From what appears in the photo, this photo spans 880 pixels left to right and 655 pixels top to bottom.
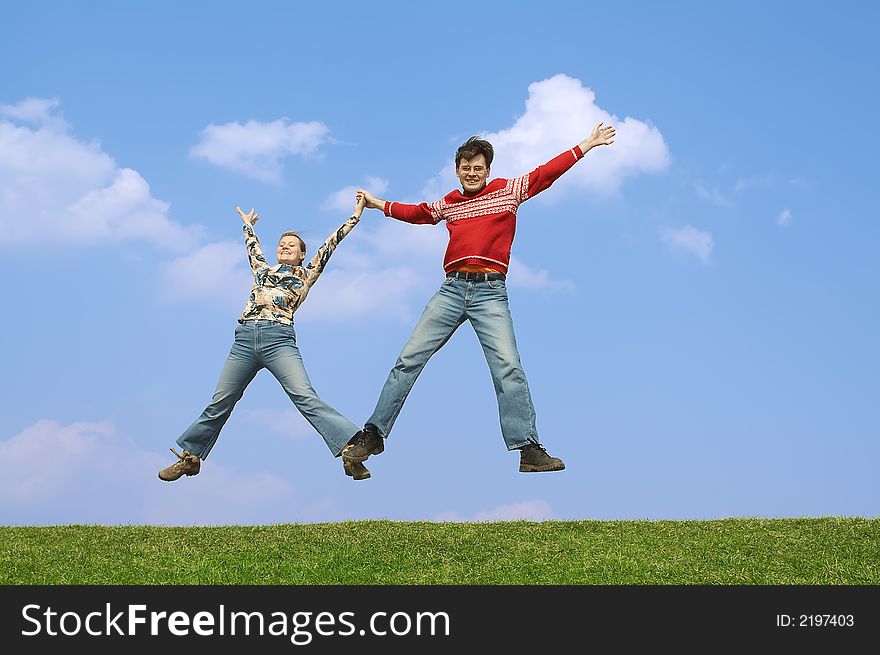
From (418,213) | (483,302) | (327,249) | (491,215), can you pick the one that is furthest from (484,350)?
(327,249)

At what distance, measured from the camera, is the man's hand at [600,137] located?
8.35 meters

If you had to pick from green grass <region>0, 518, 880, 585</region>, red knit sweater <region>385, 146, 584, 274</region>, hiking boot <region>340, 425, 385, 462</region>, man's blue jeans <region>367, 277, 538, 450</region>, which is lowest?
green grass <region>0, 518, 880, 585</region>

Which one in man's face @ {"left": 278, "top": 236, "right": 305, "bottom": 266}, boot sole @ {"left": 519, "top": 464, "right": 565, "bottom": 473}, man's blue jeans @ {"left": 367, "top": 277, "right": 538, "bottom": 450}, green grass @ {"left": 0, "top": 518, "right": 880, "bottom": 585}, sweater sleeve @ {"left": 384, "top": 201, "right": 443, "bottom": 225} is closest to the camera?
boot sole @ {"left": 519, "top": 464, "right": 565, "bottom": 473}

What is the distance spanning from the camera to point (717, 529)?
Result: 12500mm

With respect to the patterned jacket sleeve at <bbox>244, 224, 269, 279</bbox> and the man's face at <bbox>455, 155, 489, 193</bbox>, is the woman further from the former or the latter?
the man's face at <bbox>455, 155, 489, 193</bbox>

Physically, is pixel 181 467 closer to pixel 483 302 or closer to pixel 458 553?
pixel 483 302

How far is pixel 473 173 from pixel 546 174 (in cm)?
64

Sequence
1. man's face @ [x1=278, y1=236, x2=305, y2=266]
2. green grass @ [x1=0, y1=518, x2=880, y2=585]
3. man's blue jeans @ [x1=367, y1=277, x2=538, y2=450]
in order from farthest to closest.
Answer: green grass @ [x1=0, y1=518, x2=880, y2=585] < man's face @ [x1=278, y1=236, x2=305, y2=266] < man's blue jeans @ [x1=367, y1=277, x2=538, y2=450]

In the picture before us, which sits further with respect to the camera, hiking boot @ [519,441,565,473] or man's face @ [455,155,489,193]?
man's face @ [455,155,489,193]

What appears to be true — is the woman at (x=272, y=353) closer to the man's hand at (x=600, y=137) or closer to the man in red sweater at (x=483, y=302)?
the man in red sweater at (x=483, y=302)

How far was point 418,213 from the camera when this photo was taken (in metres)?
8.76

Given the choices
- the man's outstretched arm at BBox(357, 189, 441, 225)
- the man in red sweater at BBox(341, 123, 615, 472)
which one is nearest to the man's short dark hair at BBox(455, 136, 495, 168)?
the man in red sweater at BBox(341, 123, 615, 472)

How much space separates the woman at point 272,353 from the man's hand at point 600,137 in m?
2.11

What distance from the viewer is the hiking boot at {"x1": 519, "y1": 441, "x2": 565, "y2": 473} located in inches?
310
